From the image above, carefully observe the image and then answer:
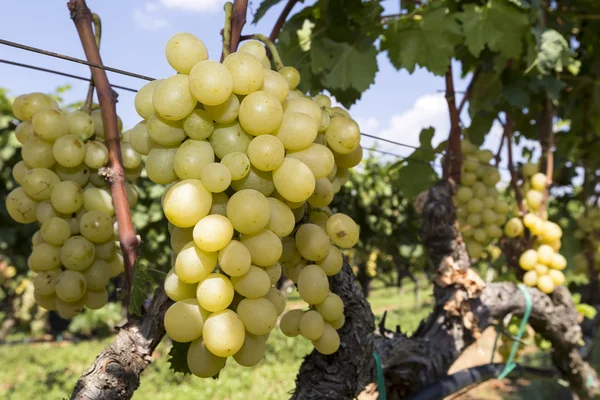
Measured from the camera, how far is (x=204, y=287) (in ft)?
2.03

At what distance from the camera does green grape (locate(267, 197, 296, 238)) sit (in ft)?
2.17

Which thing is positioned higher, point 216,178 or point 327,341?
point 216,178

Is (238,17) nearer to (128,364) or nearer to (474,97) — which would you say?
(128,364)

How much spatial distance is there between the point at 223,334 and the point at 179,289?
0.33 ft

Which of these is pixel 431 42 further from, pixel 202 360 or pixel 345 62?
pixel 202 360

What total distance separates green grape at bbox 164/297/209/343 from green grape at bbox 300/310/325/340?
0.75 feet

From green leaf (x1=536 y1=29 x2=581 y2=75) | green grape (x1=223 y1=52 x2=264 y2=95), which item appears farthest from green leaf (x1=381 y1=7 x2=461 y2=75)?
green grape (x1=223 y1=52 x2=264 y2=95)

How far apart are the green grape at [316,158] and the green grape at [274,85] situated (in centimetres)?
8

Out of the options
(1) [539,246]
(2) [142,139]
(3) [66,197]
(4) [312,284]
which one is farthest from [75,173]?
(1) [539,246]

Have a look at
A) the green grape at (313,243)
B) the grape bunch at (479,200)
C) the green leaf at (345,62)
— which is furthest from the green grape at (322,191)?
the grape bunch at (479,200)

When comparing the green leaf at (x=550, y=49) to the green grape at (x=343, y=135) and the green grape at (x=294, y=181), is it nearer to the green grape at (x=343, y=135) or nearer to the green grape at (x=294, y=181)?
the green grape at (x=343, y=135)

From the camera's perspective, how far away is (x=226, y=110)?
0.66 metres

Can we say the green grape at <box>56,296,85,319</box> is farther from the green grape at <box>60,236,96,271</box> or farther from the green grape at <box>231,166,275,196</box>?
the green grape at <box>231,166,275,196</box>

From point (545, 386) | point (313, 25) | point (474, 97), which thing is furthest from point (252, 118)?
point (545, 386)
